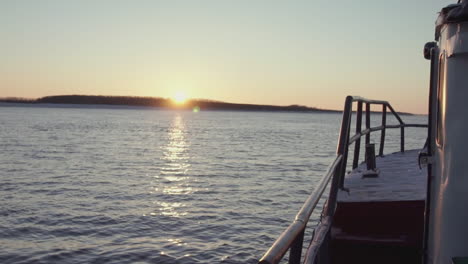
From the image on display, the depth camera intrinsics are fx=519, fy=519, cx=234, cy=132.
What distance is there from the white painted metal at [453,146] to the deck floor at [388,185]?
219 cm

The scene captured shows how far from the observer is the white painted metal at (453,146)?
2773 mm

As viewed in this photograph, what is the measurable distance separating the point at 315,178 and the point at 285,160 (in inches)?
351

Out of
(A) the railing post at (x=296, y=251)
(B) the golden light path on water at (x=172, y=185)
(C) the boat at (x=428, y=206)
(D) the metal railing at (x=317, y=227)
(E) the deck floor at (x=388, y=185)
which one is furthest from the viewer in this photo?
(B) the golden light path on water at (x=172, y=185)

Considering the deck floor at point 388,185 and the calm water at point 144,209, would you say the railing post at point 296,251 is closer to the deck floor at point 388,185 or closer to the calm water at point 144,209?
the deck floor at point 388,185

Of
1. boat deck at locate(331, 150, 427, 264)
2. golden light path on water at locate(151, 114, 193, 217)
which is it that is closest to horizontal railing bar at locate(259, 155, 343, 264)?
boat deck at locate(331, 150, 427, 264)

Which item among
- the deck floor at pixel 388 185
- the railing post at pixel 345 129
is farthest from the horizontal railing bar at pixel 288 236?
the deck floor at pixel 388 185

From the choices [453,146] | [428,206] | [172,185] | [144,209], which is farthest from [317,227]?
[172,185]

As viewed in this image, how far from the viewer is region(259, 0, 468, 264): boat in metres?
2.76

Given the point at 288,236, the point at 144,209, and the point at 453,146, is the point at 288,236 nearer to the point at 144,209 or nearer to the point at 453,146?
the point at 453,146

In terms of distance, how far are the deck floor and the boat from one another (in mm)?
29

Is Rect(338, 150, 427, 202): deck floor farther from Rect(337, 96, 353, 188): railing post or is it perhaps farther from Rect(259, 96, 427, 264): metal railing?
Rect(337, 96, 353, 188): railing post

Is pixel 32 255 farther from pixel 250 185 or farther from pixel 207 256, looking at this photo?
pixel 250 185

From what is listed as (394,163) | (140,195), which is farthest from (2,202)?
(394,163)

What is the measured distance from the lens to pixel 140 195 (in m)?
18.8
